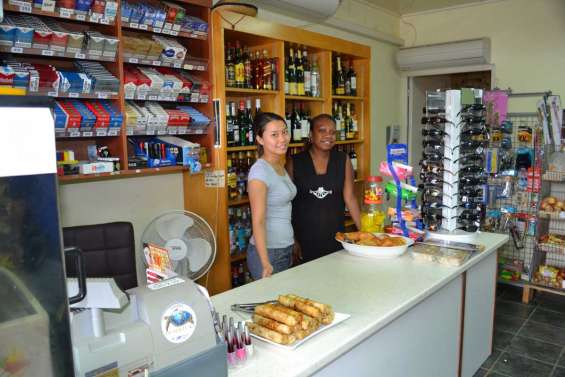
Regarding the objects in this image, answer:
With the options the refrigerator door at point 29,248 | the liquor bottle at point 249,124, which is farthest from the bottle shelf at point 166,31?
the refrigerator door at point 29,248

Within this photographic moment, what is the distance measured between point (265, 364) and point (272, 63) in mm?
2459

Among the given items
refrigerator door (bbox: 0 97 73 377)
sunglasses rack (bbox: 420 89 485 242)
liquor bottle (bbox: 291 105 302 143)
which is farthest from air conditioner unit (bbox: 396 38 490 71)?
refrigerator door (bbox: 0 97 73 377)

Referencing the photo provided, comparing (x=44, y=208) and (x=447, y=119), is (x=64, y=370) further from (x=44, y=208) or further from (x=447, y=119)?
(x=447, y=119)

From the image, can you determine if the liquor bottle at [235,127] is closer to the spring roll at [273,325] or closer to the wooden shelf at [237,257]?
the wooden shelf at [237,257]

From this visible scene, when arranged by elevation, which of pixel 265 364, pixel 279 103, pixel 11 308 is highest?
pixel 279 103

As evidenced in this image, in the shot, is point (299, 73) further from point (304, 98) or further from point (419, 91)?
point (419, 91)

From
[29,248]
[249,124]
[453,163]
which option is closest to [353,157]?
[249,124]

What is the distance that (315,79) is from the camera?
3732 mm

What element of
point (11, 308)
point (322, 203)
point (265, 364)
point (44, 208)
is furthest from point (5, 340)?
point (322, 203)

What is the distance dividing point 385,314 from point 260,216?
2.95 feet

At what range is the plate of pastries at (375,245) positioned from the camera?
7.47 feet

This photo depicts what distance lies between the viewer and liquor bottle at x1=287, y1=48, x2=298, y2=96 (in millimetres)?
3500

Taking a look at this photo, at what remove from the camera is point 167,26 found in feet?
8.79

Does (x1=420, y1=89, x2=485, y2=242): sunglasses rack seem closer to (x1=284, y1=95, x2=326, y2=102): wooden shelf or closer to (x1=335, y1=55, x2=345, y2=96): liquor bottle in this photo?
(x1=284, y1=95, x2=326, y2=102): wooden shelf
